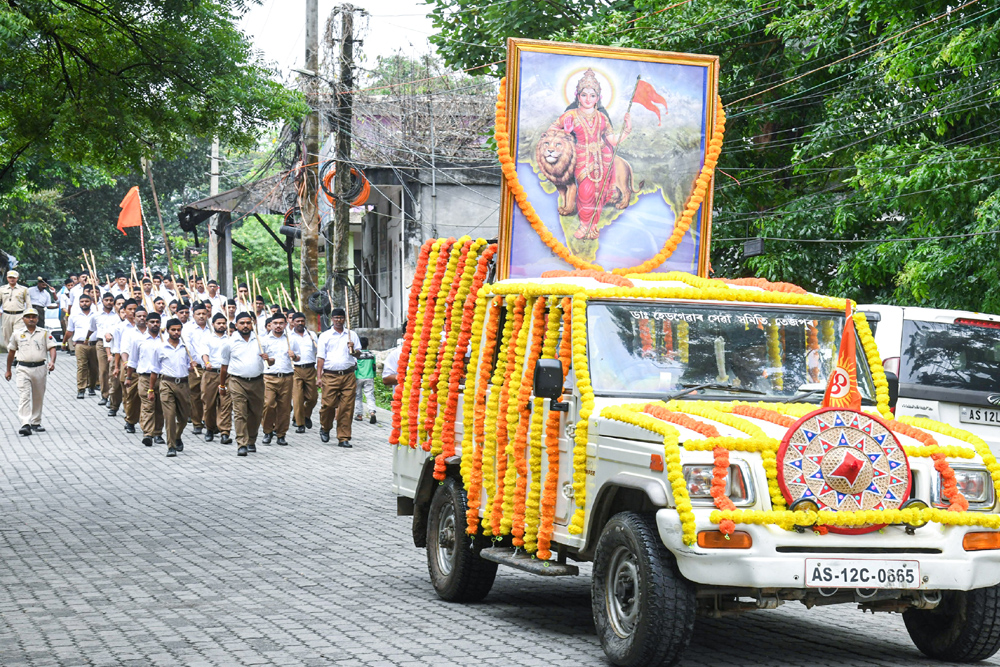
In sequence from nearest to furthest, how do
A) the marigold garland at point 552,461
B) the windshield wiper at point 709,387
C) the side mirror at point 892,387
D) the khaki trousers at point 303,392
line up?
1. the windshield wiper at point 709,387
2. the marigold garland at point 552,461
3. the side mirror at point 892,387
4. the khaki trousers at point 303,392

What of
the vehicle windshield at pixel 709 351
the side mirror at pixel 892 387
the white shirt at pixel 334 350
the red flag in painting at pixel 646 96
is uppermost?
the red flag in painting at pixel 646 96

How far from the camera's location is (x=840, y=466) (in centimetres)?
660

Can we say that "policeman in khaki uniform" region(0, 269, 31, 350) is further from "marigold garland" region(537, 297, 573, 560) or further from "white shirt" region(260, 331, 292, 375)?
"marigold garland" region(537, 297, 573, 560)

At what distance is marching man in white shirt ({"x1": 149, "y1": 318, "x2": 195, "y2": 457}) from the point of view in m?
18.5

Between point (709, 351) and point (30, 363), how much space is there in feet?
48.0

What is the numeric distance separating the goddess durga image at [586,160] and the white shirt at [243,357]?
9.80 metres

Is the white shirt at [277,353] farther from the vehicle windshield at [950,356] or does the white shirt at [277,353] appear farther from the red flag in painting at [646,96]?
the red flag in painting at [646,96]

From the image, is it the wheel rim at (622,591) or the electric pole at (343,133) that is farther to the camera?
the electric pole at (343,133)

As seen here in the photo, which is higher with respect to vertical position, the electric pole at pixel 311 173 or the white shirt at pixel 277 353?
the electric pole at pixel 311 173

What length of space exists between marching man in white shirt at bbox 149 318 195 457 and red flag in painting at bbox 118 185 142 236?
1775 centimetres

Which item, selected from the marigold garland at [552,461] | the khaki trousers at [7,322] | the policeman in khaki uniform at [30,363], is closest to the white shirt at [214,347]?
the policeman in khaki uniform at [30,363]

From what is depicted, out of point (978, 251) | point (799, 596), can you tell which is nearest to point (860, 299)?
point (978, 251)

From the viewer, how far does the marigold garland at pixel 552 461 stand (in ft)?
25.6

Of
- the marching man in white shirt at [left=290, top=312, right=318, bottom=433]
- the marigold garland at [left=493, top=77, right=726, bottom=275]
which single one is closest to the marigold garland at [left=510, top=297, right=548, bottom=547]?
the marigold garland at [left=493, top=77, right=726, bottom=275]
